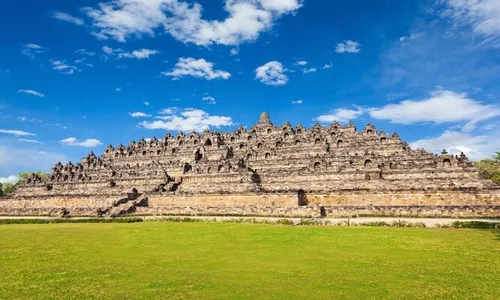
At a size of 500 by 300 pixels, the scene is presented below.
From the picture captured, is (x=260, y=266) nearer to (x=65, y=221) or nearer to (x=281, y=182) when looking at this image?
(x=65, y=221)

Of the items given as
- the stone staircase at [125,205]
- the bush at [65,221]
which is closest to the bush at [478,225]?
the bush at [65,221]

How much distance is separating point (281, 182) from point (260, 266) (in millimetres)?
32509

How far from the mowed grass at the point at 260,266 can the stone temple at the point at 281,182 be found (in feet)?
43.7

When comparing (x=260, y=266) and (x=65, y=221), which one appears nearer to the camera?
(x=260, y=266)

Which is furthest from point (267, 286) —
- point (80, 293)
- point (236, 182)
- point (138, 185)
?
point (138, 185)

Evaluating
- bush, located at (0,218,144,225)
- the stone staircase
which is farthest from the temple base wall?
bush, located at (0,218,144,225)

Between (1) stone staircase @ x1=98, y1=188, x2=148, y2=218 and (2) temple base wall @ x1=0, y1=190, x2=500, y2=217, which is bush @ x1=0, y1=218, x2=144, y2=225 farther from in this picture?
(2) temple base wall @ x1=0, y1=190, x2=500, y2=217

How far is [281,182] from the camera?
1774 inches

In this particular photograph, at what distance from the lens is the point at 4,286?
10.9 metres

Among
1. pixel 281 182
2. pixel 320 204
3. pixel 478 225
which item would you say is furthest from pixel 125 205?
pixel 478 225

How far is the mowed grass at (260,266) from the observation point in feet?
32.4

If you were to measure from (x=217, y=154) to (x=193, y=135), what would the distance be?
14.0m

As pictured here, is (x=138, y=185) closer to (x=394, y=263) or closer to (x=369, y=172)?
(x=369, y=172)

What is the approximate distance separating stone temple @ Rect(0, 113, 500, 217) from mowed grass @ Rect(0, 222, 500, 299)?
13.3m
